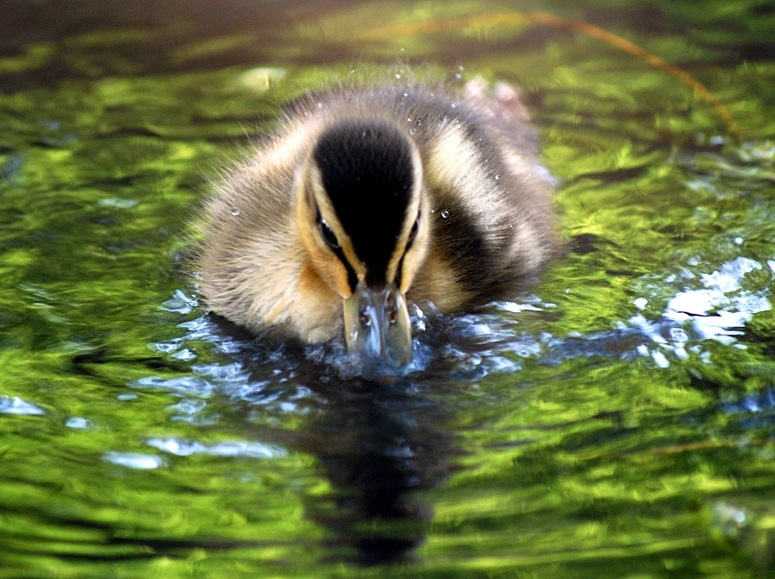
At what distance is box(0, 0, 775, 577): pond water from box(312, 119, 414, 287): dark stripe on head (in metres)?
0.49

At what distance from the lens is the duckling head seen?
3537mm

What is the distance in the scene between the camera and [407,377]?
387cm

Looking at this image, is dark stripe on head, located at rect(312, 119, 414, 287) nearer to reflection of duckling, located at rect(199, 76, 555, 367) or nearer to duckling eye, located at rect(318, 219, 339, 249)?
reflection of duckling, located at rect(199, 76, 555, 367)

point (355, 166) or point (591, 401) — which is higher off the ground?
point (355, 166)

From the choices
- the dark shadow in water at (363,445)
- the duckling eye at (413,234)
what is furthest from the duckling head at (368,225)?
the dark shadow in water at (363,445)

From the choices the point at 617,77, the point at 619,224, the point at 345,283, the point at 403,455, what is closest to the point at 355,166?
the point at 345,283

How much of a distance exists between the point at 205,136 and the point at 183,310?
6.02ft

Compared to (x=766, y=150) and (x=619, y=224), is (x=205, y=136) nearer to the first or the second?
(x=619, y=224)

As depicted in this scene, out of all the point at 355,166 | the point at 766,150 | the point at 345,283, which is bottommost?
the point at 766,150

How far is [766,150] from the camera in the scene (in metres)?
5.76

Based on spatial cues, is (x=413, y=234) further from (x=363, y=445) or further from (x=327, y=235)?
(x=363, y=445)

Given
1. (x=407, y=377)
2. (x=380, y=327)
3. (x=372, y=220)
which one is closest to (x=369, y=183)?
(x=372, y=220)

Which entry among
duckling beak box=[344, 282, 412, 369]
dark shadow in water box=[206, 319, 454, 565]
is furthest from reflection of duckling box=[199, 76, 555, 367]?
dark shadow in water box=[206, 319, 454, 565]

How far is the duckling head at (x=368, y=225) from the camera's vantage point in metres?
3.54
